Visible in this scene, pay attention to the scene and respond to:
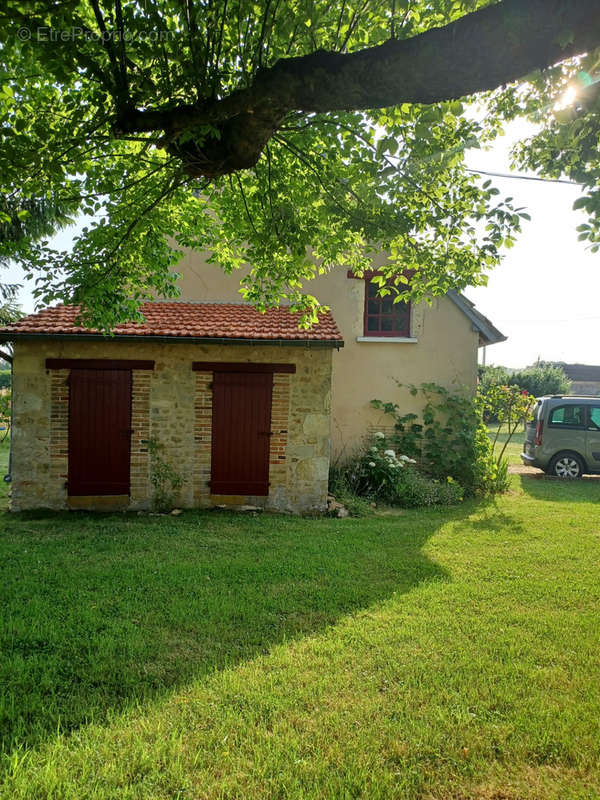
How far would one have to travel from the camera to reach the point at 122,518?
800cm

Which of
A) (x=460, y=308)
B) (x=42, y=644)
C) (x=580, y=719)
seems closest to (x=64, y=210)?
(x=460, y=308)

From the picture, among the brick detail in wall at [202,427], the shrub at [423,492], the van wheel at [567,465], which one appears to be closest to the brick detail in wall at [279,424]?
the brick detail in wall at [202,427]

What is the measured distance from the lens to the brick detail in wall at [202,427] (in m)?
8.54

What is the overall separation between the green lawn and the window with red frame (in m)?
5.77

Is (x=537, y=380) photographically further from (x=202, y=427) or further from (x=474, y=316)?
(x=202, y=427)

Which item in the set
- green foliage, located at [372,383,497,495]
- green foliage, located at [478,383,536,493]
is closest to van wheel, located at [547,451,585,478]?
green foliage, located at [478,383,536,493]

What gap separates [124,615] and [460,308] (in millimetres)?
9249

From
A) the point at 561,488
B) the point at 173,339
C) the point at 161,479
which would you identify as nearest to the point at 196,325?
the point at 173,339

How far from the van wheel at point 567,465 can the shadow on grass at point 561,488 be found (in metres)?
0.21

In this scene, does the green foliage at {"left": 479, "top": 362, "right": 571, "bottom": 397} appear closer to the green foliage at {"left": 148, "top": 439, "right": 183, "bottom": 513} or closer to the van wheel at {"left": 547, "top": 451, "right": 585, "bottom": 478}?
the van wheel at {"left": 547, "top": 451, "right": 585, "bottom": 478}

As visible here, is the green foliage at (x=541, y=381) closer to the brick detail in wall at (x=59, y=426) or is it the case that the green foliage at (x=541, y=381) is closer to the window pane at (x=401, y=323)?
the window pane at (x=401, y=323)

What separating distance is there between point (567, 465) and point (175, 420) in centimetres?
1022

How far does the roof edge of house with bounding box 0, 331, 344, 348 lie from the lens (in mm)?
7996

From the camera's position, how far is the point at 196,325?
28.6 ft
